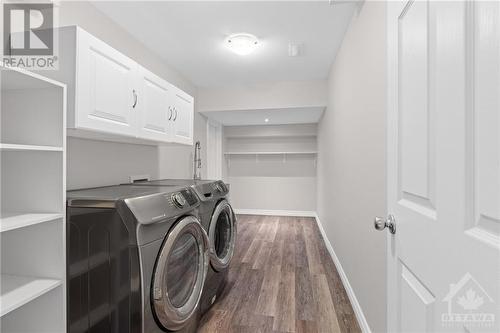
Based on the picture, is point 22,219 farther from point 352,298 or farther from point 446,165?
point 352,298

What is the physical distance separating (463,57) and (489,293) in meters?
0.50

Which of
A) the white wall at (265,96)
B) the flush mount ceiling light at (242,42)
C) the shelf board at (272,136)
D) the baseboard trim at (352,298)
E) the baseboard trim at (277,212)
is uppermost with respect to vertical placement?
the flush mount ceiling light at (242,42)

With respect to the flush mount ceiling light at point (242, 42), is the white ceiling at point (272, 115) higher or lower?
lower

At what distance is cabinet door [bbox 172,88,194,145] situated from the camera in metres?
2.34

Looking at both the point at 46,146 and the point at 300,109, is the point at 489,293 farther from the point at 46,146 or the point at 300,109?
the point at 300,109

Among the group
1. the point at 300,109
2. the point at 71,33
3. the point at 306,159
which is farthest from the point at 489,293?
the point at 306,159

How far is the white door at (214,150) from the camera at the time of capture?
15.1ft

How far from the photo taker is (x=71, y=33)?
1.31 meters

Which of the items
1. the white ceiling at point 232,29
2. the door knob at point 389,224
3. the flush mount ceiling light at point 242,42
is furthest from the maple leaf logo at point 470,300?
the flush mount ceiling light at point 242,42

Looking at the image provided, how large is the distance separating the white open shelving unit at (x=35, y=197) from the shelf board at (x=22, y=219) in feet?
0.05

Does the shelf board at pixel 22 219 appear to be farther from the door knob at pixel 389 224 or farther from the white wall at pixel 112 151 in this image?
the door knob at pixel 389 224

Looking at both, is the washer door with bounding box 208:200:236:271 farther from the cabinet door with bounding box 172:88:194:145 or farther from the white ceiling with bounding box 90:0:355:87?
the white ceiling with bounding box 90:0:355:87
